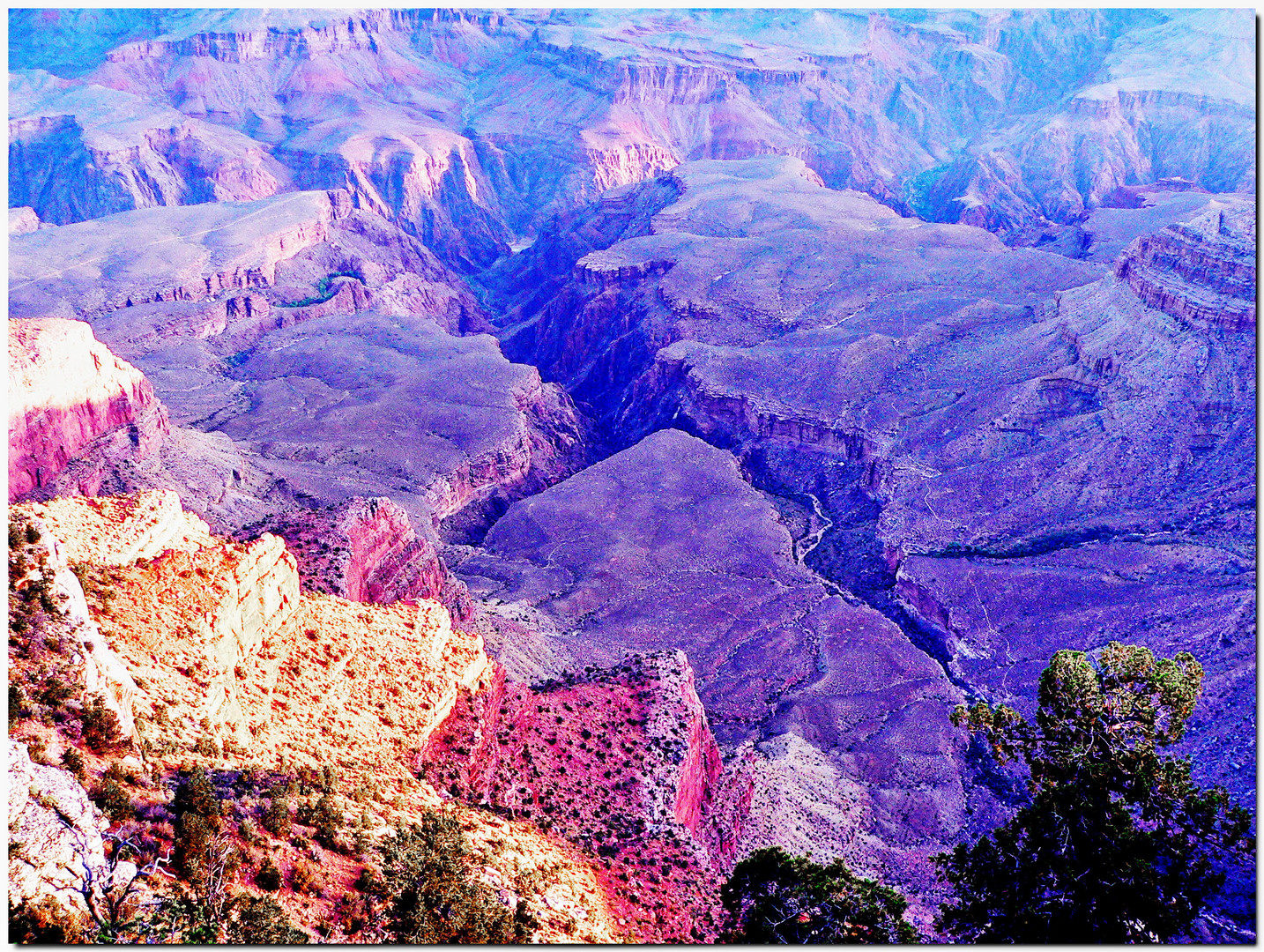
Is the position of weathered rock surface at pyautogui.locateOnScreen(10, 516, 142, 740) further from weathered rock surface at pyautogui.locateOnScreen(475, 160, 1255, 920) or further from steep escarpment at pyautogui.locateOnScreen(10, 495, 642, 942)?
weathered rock surface at pyautogui.locateOnScreen(475, 160, 1255, 920)

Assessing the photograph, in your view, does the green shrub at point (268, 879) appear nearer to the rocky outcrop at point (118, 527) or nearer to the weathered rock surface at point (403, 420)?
the rocky outcrop at point (118, 527)

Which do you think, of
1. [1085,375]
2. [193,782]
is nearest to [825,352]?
[1085,375]

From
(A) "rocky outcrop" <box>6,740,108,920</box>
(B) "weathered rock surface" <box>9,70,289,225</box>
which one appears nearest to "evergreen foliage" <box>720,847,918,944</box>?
(A) "rocky outcrop" <box>6,740,108,920</box>

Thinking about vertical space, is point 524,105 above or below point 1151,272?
below

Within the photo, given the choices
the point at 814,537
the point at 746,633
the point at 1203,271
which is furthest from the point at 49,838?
the point at 1203,271

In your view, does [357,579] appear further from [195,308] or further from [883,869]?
[195,308]

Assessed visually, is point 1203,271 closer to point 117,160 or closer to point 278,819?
point 278,819
